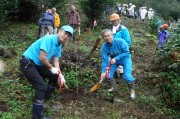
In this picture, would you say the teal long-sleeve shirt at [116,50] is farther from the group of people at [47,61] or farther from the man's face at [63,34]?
the man's face at [63,34]

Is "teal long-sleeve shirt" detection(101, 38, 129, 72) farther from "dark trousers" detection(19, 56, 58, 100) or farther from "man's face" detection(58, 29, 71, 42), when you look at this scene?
"dark trousers" detection(19, 56, 58, 100)

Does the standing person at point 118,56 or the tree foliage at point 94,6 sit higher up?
the tree foliage at point 94,6

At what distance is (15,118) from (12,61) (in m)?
2.53

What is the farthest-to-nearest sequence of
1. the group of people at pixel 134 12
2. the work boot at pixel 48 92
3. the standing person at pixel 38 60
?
the group of people at pixel 134 12 → the work boot at pixel 48 92 → the standing person at pixel 38 60

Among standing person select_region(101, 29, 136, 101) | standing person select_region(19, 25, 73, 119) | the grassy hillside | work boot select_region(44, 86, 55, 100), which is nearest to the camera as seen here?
standing person select_region(19, 25, 73, 119)

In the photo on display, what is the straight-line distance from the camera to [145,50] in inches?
320

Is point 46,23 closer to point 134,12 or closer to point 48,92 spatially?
point 48,92

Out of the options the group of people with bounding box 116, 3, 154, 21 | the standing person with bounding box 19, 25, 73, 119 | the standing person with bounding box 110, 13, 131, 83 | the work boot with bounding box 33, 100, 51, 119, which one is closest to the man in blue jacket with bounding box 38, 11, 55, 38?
the standing person with bounding box 110, 13, 131, 83

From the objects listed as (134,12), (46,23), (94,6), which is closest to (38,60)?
(46,23)

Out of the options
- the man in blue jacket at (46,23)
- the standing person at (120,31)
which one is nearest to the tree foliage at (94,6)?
the man in blue jacket at (46,23)

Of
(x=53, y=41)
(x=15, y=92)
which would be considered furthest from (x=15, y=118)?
(x=53, y=41)

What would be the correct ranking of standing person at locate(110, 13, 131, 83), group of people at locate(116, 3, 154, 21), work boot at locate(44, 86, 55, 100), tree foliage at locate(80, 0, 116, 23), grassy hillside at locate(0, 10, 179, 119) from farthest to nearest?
1. group of people at locate(116, 3, 154, 21)
2. tree foliage at locate(80, 0, 116, 23)
3. standing person at locate(110, 13, 131, 83)
4. work boot at locate(44, 86, 55, 100)
5. grassy hillside at locate(0, 10, 179, 119)

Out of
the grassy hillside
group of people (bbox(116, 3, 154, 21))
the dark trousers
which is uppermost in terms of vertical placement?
group of people (bbox(116, 3, 154, 21))

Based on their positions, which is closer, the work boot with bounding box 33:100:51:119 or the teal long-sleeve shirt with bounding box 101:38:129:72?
the work boot with bounding box 33:100:51:119
